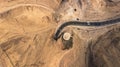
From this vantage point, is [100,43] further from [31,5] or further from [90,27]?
[31,5]

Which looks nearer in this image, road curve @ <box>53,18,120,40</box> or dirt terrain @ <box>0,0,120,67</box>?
dirt terrain @ <box>0,0,120,67</box>

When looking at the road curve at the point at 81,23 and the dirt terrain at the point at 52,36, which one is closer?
the dirt terrain at the point at 52,36

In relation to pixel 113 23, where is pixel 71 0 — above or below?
above

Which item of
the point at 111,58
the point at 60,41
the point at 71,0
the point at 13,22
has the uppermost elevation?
the point at 71,0

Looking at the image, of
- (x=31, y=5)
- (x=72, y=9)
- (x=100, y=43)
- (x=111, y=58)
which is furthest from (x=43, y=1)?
(x=111, y=58)

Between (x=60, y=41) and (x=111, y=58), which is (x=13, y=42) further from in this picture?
(x=111, y=58)

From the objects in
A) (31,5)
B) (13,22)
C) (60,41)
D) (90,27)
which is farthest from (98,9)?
(13,22)
